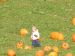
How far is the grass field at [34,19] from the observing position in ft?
38.9

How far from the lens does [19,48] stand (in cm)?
1107

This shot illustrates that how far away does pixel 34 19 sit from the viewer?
1484 cm

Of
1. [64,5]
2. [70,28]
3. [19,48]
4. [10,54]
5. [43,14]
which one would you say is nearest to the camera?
[10,54]

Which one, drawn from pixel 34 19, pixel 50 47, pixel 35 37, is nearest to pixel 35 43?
pixel 35 37

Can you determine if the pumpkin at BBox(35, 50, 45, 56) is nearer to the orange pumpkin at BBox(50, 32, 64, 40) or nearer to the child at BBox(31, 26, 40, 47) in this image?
the child at BBox(31, 26, 40, 47)

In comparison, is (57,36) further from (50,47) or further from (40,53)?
(40,53)

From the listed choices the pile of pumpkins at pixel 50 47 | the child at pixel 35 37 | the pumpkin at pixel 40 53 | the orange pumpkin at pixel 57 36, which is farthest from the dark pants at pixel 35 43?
the orange pumpkin at pixel 57 36

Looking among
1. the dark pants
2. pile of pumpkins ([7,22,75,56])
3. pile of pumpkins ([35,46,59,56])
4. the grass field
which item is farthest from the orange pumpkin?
pile of pumpkins ([35,46,59,56])

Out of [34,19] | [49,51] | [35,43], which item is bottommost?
[49,51]

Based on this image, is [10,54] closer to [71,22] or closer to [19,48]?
[19,48]

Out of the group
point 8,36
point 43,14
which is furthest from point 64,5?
point 8,36

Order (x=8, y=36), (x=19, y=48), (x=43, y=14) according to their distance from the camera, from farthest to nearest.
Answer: (x=43, y=14)
(x=8, y=36)
(x=19, y=48)

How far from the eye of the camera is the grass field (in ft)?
38.9

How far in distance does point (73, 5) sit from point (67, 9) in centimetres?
68
